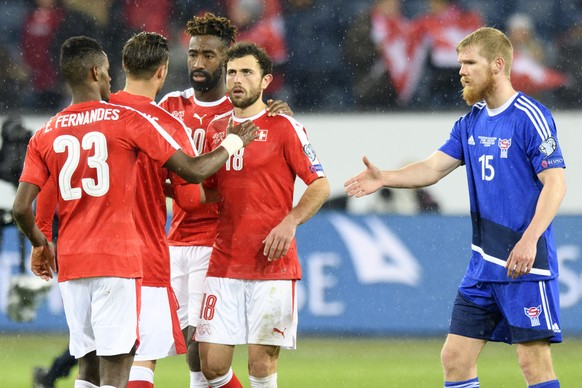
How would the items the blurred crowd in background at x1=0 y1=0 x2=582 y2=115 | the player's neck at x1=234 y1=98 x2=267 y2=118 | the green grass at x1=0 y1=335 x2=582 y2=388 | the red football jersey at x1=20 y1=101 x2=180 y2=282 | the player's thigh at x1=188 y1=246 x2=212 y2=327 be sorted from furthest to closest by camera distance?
the blurred crowd in background at x1=0 y1=0 x2=582 y2=115
the green grass at x1=0 y1=335 x2=582 y2=388
the player's thigh at x1=188 y1=246 x2=212 y2=327
the player's neck at x1=234 y1=98 x2=267 y2=118
the red football jersey at x1=20 y1=101 x2=180 y2=282

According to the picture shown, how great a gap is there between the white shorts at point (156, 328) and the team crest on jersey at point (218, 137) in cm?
90

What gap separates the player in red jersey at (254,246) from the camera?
5492 millimetres

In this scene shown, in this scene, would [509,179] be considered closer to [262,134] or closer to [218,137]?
[262,134]

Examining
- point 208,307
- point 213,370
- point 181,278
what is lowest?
point 213,370

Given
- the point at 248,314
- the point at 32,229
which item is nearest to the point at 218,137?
the point at 248,314

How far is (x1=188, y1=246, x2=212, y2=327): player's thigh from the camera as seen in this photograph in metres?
5.88

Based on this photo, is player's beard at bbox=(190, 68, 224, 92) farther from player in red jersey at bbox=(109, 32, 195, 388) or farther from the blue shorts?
the blue shorts

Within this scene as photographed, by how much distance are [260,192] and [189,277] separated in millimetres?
728

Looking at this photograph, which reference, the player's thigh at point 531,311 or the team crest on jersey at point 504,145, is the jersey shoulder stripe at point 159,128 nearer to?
the team crest on jersey at point 504,145

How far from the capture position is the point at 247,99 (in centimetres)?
554

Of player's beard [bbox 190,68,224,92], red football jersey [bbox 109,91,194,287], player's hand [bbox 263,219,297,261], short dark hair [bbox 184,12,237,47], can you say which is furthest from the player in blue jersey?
short dark hair [bbox 184,12,237,47]

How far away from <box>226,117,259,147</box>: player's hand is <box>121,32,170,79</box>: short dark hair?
463mm

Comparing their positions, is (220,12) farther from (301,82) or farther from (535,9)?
(535,9)

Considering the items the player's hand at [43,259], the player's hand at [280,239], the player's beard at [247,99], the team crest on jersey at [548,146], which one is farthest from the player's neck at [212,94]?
the team crest on jersey at [548,146]
